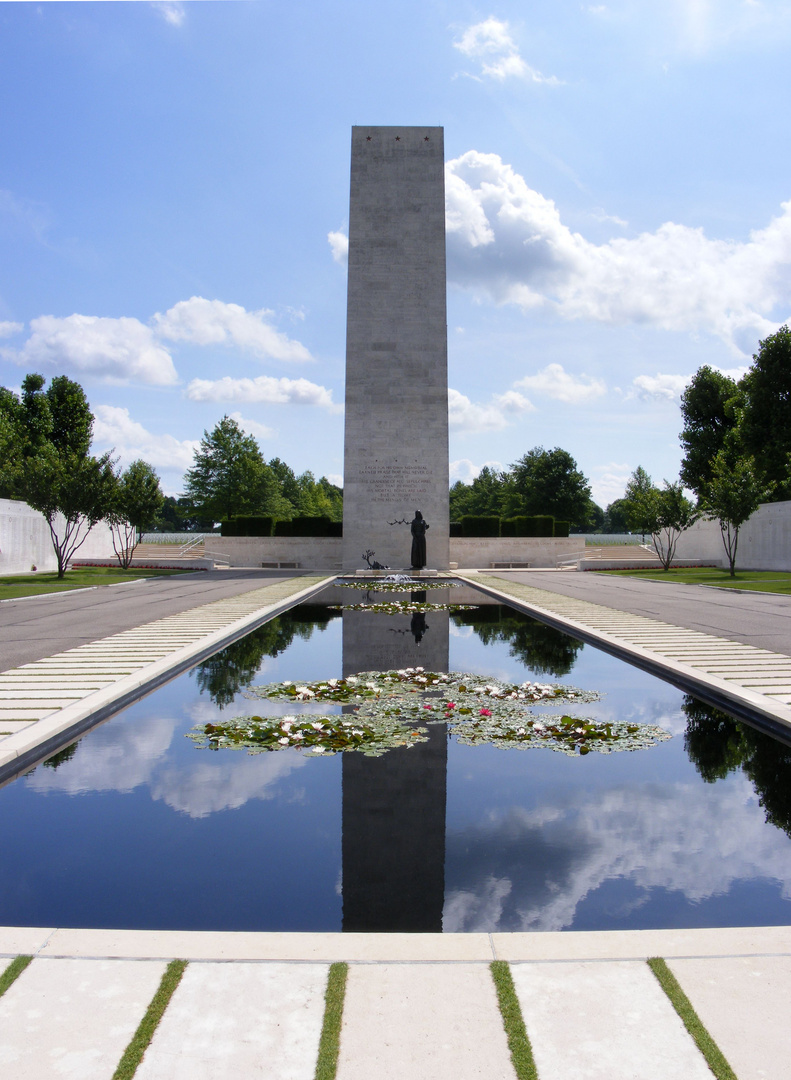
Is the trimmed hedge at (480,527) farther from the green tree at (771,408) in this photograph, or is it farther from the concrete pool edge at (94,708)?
the concrete pool edge at (94,708)

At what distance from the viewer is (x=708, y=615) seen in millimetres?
14836

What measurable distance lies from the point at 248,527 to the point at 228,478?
21.6 m

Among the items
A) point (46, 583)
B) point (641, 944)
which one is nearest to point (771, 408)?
point (46, 583)

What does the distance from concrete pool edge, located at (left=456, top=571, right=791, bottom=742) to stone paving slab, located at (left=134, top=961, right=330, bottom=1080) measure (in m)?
4.84

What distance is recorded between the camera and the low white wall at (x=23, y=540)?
30312mm

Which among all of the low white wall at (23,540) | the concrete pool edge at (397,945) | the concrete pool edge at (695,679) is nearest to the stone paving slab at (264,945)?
the concrete pool edge at (397,945)

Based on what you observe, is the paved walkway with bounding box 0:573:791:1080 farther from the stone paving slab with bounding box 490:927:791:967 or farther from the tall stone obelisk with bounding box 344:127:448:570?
the tall stone obelisk with bounding box 344:127:448:570

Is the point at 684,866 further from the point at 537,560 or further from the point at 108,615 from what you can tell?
the point at 537,560

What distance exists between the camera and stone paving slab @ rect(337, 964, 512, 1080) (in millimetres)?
2324

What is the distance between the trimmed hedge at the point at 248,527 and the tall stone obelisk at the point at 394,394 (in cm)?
692

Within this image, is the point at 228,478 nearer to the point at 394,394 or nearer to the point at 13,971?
the point at 394,394

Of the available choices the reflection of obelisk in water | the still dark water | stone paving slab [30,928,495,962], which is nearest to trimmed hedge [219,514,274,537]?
the still dark water

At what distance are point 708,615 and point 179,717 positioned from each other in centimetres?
1134

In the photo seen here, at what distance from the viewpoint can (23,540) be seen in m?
31.9
